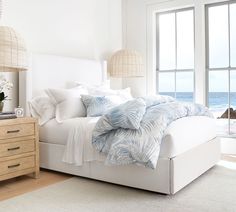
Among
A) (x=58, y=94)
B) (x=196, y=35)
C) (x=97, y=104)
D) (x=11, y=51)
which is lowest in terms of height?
(x=97, y=104)

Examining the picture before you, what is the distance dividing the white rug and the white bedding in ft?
1.03

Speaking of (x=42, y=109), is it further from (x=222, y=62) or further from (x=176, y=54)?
(x=222, y=62)

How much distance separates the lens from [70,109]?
3688 mm

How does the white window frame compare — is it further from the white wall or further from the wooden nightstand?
the wooden nightstand

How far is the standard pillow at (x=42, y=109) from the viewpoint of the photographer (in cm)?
372

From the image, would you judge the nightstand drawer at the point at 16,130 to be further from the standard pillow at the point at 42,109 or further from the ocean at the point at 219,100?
the ocean at the point at 219,100

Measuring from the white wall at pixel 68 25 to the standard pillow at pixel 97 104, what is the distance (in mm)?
990

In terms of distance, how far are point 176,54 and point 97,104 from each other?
7.71 ft

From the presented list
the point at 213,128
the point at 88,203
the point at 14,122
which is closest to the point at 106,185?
the point at 88,203

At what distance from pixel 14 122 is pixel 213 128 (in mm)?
2313

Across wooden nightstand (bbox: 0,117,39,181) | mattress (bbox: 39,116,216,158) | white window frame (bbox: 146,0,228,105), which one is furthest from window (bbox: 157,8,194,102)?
wooden nightstand (bbox: 0,117,39,181)

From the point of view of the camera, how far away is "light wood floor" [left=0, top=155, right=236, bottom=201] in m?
2.96

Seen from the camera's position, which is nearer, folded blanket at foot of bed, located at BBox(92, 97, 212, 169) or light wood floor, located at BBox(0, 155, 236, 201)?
folded blanket at foot of bed, located at BBox(92, 97, 212, 169)

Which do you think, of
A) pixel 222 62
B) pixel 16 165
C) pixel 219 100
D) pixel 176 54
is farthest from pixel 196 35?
pixel 16 165
